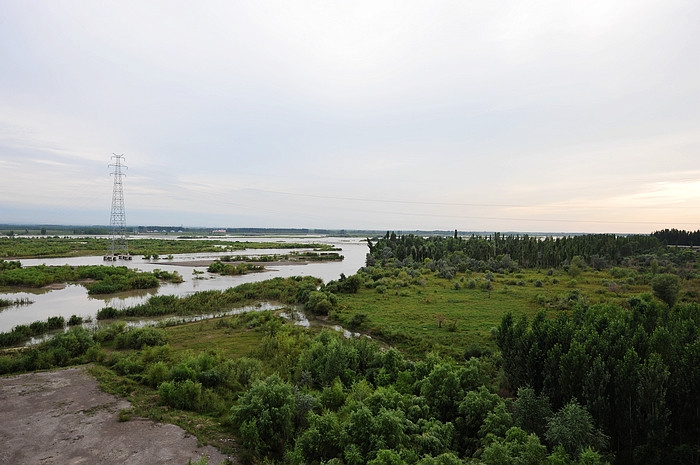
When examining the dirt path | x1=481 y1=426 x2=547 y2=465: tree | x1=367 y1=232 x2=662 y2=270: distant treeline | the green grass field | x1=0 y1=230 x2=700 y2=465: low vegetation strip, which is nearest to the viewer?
x1=481 y1=426 x2=547 y2=465: tree

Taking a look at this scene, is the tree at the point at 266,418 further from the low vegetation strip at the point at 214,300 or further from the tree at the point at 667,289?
the tree at the point at 667,289

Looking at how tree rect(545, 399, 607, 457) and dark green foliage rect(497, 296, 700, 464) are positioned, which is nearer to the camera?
tree rect(545, 399, 607, 457)

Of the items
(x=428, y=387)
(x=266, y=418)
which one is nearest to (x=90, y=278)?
(x=266, y=418)

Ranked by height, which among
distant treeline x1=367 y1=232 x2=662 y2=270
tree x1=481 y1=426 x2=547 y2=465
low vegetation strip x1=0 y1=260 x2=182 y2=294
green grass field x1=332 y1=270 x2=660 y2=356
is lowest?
green grass field x1=332 y1=270 x2=660 y2=356

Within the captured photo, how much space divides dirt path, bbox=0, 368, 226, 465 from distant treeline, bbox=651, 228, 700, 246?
510 ft

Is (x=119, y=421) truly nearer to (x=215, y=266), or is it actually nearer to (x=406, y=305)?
(x=406, y=305)

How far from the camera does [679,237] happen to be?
404ft

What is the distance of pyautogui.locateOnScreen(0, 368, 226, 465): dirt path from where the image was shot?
39.8 feet

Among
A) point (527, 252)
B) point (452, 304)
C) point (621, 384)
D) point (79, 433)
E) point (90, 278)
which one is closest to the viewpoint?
point (621, 384)

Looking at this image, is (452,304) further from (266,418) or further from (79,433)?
(79,433)

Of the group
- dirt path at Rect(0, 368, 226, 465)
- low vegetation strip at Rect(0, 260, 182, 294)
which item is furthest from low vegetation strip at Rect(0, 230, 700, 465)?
low vegetation strip at Rect(0, 260, 182, 294)

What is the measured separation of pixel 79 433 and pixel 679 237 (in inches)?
6595

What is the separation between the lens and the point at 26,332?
1065 inches

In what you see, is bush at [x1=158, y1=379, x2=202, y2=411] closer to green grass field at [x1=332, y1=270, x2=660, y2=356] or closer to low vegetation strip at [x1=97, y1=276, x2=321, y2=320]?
green grass field at [x1=332, y1=270, x2=660, y2=356]
